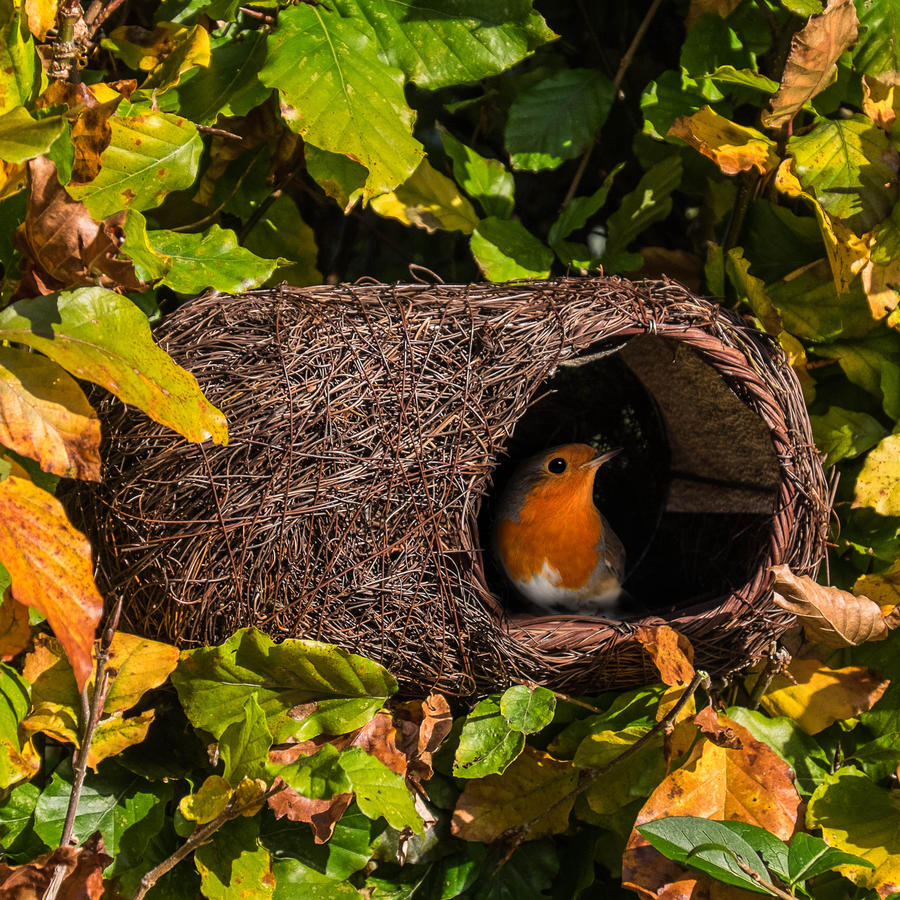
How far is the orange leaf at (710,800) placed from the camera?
6.52 ft

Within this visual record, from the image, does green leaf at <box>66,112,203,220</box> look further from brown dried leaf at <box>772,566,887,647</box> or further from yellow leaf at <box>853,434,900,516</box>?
yellow leaf at <box>853,434,900,516</box>

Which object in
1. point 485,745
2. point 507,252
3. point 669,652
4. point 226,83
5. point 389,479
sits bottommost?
point 485,745

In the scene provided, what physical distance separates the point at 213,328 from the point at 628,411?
62.2 inches

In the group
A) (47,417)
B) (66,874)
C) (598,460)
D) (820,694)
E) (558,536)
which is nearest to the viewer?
(47,417)

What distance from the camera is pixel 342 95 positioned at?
6.77 feet

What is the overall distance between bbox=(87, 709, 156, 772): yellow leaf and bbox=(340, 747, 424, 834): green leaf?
42 centimetres

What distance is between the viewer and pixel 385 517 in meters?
2.12

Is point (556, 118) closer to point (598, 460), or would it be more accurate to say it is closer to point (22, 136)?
point (598, 460)

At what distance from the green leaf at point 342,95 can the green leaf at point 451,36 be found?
0.34 feet

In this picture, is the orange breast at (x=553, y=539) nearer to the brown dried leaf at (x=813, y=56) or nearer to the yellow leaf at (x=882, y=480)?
the yellow leaf at (x=882, y=480)

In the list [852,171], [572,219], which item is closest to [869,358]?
[852,171]

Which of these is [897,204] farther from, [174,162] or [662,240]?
[174,162]

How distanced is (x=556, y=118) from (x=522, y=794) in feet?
5.79

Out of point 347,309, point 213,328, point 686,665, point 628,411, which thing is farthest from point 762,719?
point 213,328
